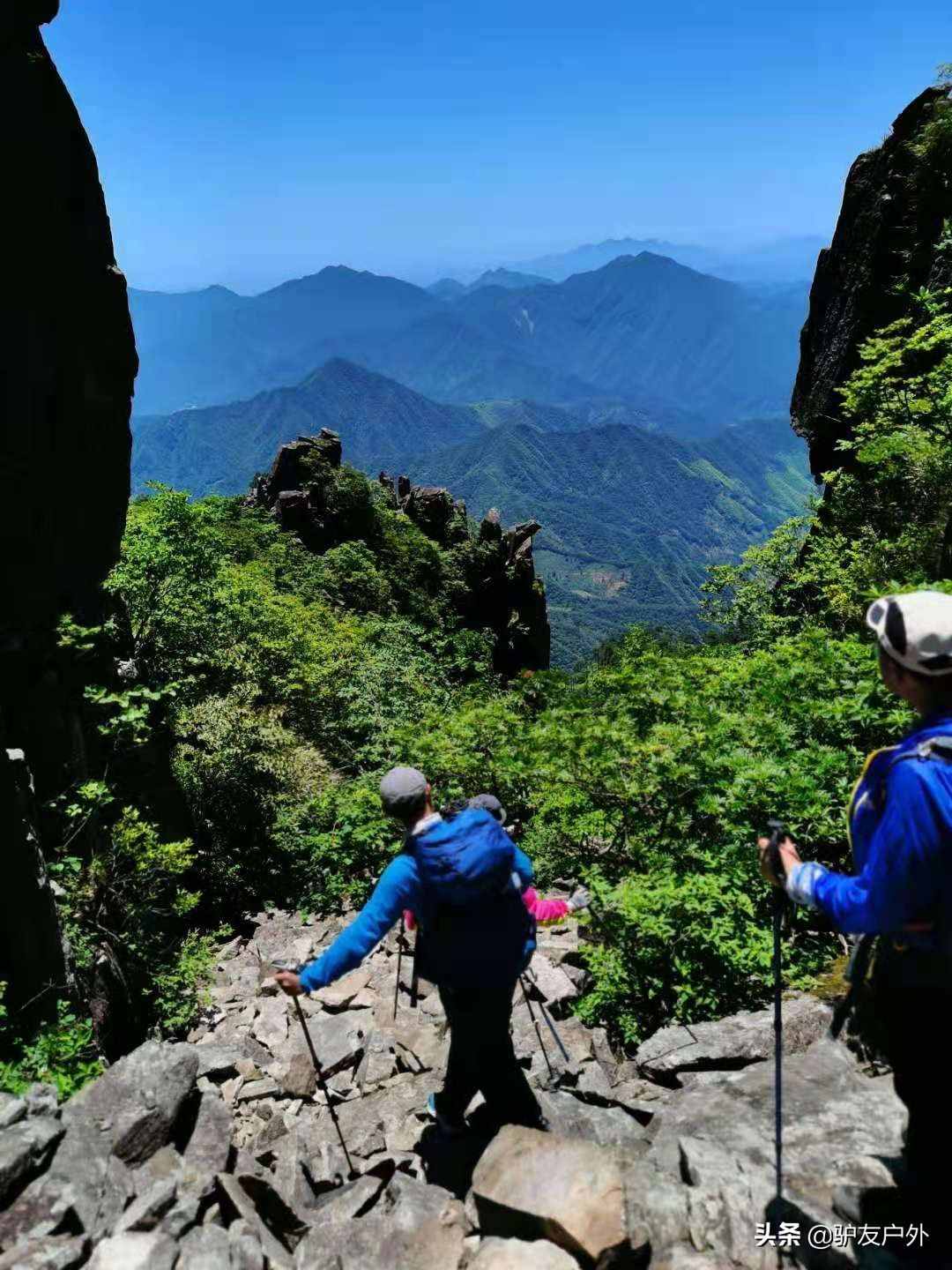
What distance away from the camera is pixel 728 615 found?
118 feet

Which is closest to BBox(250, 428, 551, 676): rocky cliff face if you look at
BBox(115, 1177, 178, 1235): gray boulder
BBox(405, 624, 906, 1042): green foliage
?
BBox(405, 624, 906, 1042): green foliage

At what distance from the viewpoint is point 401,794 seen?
4934mm

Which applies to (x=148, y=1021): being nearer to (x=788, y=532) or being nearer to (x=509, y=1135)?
(x=509, y=1135)

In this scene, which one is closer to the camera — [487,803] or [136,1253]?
[136,1253]

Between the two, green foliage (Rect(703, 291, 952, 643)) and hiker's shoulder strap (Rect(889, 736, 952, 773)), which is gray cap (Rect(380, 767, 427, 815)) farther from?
green foliage (Rect(703, 291, 952, 643))

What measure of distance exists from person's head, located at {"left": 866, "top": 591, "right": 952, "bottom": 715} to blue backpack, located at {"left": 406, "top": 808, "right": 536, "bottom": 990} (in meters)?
2.49

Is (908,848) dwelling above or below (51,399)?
below

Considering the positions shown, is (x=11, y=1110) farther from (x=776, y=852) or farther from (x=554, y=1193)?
(x=776, y=852)

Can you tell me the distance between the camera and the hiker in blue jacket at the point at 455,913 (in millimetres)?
4875

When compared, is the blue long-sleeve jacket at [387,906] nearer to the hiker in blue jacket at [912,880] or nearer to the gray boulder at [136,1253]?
the gray boulder at [136,1253]

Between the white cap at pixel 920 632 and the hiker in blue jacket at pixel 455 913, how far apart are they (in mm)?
2527

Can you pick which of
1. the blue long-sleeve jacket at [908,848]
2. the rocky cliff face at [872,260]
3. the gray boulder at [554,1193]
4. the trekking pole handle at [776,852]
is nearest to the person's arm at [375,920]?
the gray boulder at [554,1193]

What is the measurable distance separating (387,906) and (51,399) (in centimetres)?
1404

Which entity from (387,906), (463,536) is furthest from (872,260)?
(387,906)
